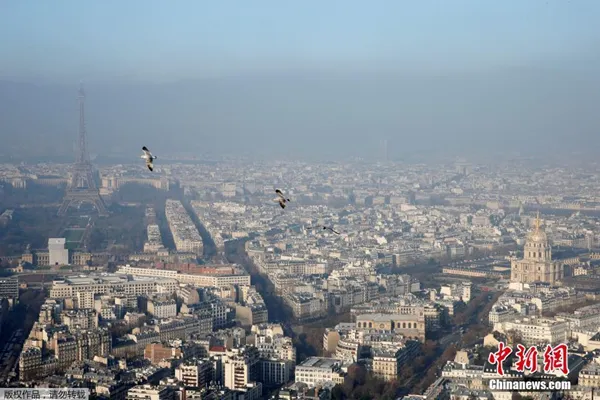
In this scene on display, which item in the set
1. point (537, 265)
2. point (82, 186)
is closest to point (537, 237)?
point (537, 265)

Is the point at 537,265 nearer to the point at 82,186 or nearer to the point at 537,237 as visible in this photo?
the point at 537,237

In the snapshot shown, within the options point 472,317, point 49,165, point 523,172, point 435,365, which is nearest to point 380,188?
point 523,172

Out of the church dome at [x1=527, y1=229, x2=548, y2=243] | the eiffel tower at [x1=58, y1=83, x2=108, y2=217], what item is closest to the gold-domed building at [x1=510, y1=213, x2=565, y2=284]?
the church dome at [x1=527, y1=229, x2=548, y2=243]

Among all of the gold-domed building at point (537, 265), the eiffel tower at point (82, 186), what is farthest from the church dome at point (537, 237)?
the eiffel tower at point (82, 186)

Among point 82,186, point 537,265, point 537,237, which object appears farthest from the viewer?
point 82,186

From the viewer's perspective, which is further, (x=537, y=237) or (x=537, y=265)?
(x=537, y=237)

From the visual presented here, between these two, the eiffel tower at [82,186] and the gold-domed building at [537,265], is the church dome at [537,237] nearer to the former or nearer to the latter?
the gold-domed building at [537,265]
